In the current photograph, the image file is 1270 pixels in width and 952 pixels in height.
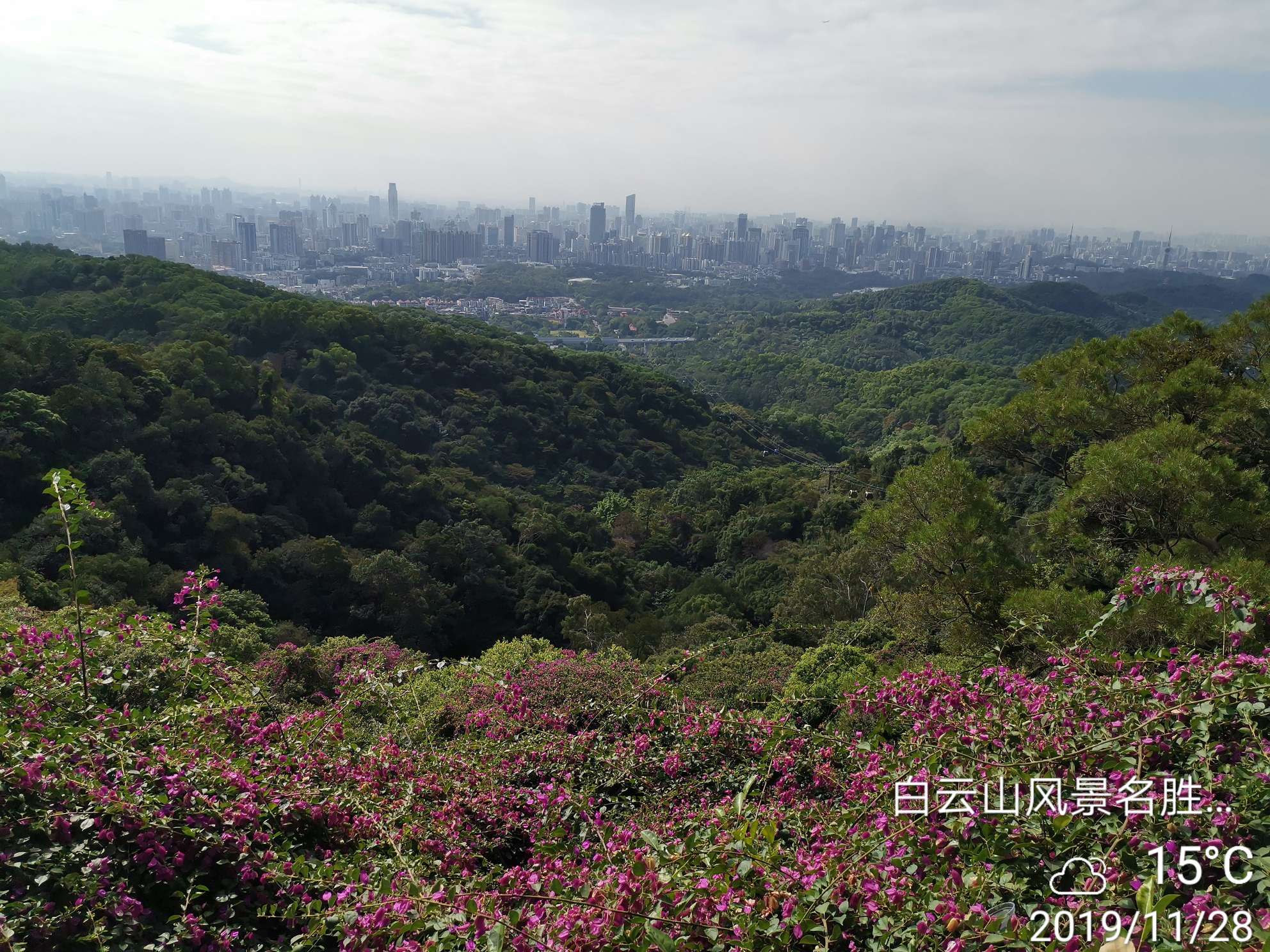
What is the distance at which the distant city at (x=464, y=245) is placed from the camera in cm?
8712

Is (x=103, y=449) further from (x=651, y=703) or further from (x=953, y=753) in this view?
(x=953, y=753)

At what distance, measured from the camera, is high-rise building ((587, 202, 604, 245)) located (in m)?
135

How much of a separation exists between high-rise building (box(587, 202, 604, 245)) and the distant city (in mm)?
303

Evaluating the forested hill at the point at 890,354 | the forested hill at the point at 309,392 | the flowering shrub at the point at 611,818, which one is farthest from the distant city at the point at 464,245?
the flowering shrub at the point at 611,818

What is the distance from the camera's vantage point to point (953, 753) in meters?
2.26

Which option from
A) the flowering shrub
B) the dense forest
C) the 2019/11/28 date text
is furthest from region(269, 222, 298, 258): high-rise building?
the 2019/11/28 date text

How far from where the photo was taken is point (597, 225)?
13738cm

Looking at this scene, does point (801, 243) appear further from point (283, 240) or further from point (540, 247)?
point (283, 240)

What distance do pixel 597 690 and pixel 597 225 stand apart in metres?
140

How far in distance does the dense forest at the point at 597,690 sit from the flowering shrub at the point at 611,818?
1cm

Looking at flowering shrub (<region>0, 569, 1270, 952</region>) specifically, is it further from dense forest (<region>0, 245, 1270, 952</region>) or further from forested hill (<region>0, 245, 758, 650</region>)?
forested hill (<region>0, 245, 758, 650</region>)

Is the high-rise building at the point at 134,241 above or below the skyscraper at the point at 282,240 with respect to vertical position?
below

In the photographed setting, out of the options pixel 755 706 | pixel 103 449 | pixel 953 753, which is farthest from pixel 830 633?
Result: pixel 103 449

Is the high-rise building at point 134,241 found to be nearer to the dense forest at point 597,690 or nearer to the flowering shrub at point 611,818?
the dense forest at point 597,690
